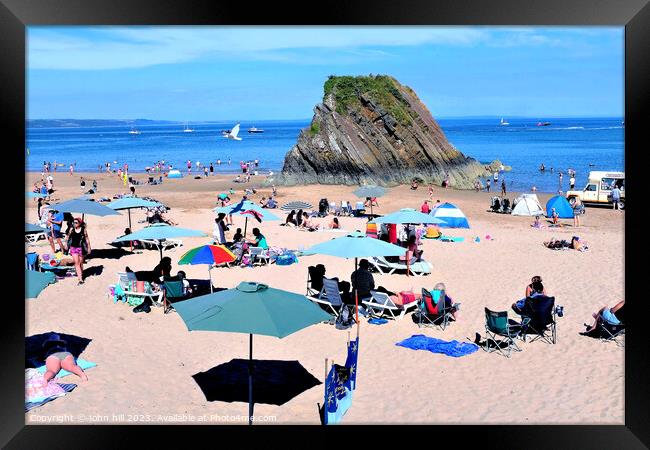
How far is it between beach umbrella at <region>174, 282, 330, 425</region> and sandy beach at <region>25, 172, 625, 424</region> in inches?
51.2

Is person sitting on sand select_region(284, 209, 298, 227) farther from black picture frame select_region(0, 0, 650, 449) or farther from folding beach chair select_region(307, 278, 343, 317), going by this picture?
black picture frame select_region(0, 0, 650, 449)

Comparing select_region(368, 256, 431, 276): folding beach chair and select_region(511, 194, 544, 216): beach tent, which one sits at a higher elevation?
select_region(511, 194, 544, 216): beach tent

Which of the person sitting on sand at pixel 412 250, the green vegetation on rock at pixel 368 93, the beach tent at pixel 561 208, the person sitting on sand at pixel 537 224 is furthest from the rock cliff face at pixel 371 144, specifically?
the person sitting on sand at pixel 412 250

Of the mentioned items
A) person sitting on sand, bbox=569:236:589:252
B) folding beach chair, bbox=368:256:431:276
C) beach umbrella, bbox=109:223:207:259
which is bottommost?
folding beach chair, bbox=368:256:431:276

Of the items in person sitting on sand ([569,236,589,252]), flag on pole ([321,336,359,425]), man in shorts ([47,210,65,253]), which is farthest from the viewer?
person sitting on sand ([569,236,589,252])

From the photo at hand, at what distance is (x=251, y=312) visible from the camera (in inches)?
283

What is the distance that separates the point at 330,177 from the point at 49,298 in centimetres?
2660

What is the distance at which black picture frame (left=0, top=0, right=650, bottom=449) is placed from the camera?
6520 mm

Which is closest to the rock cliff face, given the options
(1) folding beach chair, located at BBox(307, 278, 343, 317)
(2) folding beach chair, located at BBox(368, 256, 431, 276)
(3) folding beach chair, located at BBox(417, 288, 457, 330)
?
(2) folding beach chair, located at BBox(368, 256, 431, 276)

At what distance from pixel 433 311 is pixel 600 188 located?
21112mm

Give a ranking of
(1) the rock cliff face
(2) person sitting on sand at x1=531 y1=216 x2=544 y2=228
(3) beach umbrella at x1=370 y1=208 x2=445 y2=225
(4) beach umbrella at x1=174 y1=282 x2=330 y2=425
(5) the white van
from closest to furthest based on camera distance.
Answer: (4) beach umbrella at x1=174 y1=282 x2=330 y2=425
(3) beach umbrella at x1=370 y1=208 x2=445 y2=225
(2) person sitting on sand at x1=531 y1=216 x2=544 y2=228
(5) the white van
(1) the rock cliff face

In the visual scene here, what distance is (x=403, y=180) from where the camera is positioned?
3962 cm

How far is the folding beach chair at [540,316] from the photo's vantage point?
10.4 m

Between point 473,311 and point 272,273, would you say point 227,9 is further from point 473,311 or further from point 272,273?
point 272,273
